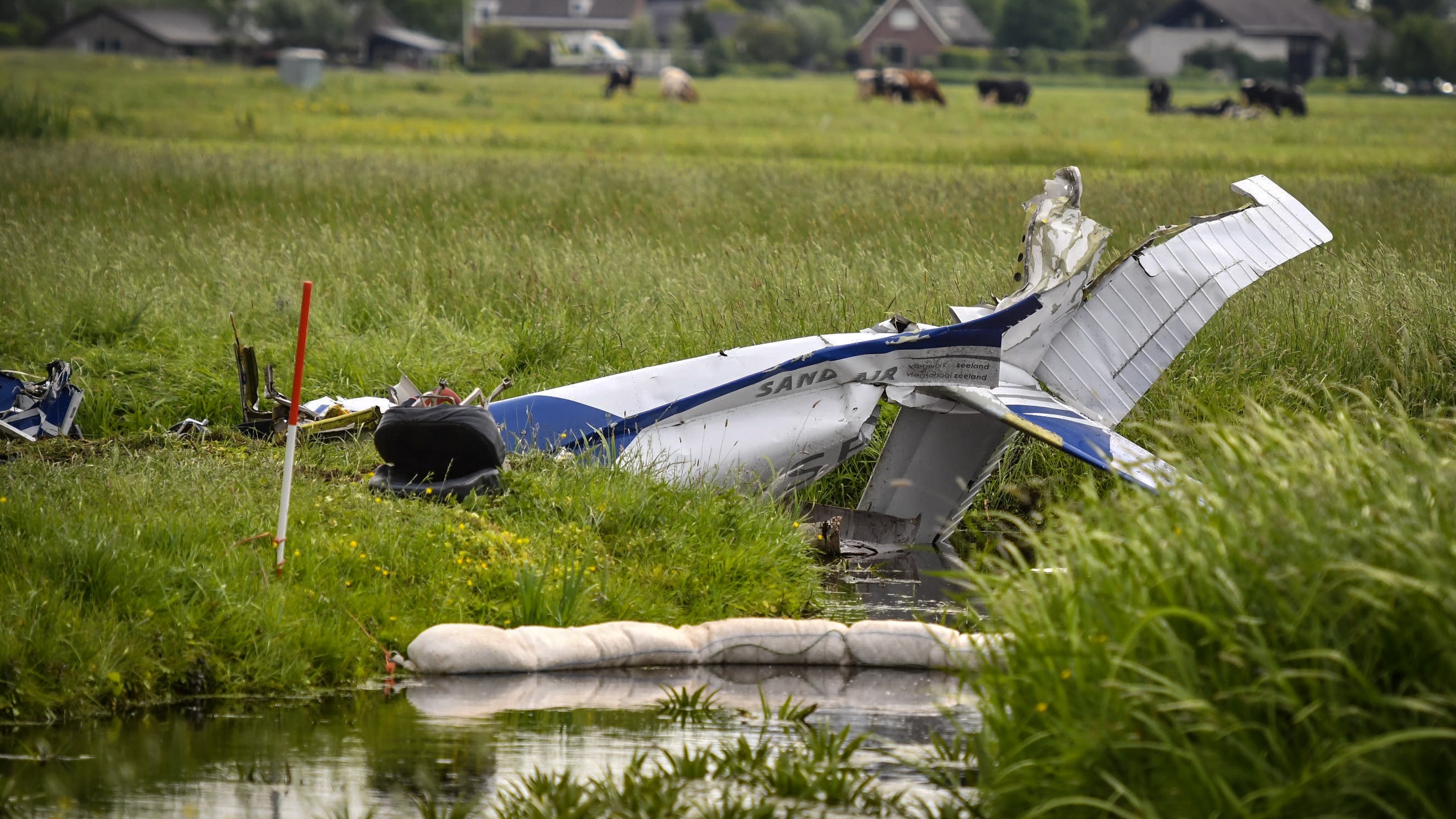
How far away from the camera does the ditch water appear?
16.9 feet

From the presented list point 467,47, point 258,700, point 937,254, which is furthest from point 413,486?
point 467,47

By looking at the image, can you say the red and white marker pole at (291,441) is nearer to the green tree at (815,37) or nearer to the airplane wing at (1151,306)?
the airplane wing at (1151,306)

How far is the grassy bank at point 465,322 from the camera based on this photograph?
6676 mm

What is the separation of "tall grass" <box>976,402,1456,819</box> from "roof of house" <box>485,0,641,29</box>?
14731cm

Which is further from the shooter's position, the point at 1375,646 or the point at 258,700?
the point at 258,700

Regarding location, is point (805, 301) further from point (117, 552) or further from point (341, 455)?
point (117, 552)

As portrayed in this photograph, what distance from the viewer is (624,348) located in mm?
12328

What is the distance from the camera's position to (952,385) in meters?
9.17

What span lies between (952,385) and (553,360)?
423cm

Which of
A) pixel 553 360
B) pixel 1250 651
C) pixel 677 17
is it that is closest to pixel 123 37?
pixel 677 17

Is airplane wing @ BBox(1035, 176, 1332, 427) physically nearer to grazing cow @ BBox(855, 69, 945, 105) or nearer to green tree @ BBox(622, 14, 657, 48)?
grazing cow @ BBox(855, 69, 945, 105)

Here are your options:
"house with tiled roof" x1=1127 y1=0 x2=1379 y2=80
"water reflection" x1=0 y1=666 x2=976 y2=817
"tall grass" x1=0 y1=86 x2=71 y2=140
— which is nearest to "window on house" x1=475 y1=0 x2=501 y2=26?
"house with tiled roof" x1=1127 y1=0 x2=1379 y2=80

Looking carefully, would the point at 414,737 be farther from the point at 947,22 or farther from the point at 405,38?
the point at 947,22

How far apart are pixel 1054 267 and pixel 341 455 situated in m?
4.55
